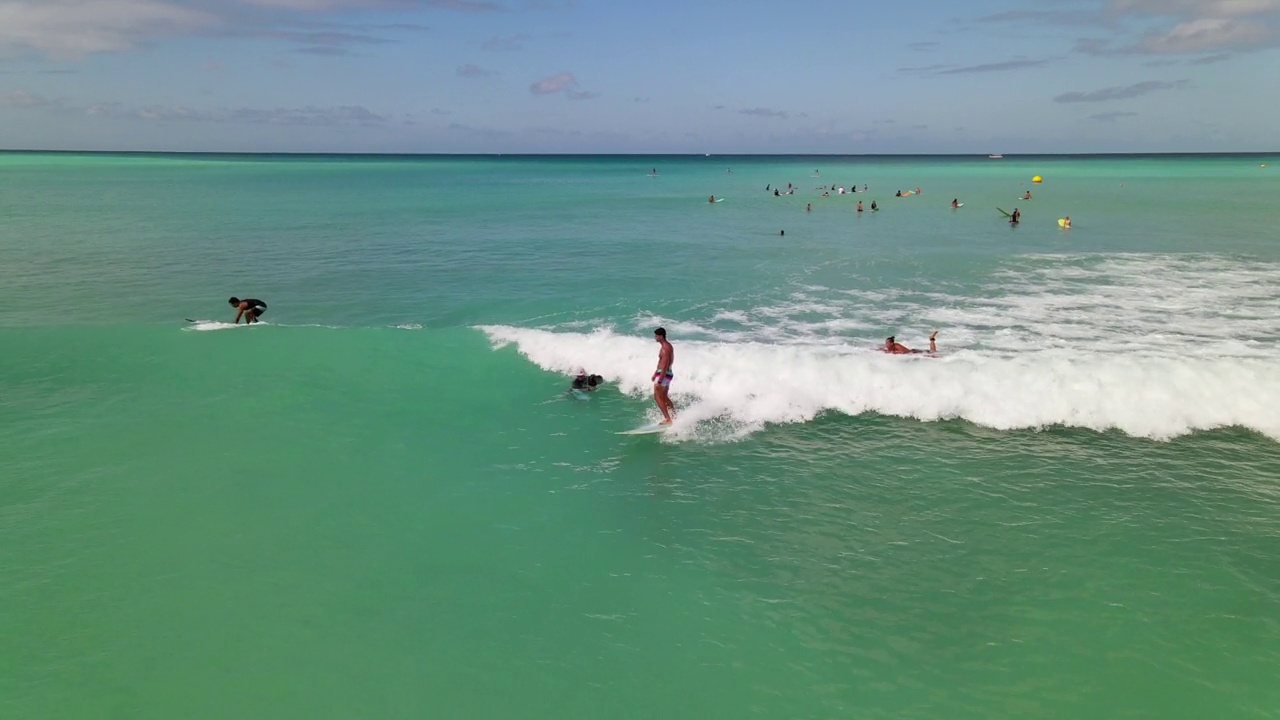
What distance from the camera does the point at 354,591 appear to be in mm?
9312

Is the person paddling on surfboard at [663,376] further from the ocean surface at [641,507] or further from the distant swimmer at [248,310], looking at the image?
the distant swimmer at [248,310]

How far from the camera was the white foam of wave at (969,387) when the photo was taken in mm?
14445

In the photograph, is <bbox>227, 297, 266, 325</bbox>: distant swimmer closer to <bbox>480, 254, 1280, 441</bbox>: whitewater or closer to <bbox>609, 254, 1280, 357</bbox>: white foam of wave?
<bbox>480, 254, 1280, 441</bbox>: whitewater

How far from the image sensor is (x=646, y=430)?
1415 cm

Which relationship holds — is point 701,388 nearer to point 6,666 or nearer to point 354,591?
point 354,591

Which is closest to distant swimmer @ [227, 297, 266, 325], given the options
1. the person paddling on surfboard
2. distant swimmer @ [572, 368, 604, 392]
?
distant swimmer @ [572, 368, 604, 392]

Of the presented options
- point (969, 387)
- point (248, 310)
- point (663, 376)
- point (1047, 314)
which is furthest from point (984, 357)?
point (248, 310)

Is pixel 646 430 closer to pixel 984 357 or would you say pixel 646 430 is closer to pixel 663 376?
pixel 663 376

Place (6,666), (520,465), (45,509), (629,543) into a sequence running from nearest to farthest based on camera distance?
(6,666)
(629,543)
(45,509)
(520,465)

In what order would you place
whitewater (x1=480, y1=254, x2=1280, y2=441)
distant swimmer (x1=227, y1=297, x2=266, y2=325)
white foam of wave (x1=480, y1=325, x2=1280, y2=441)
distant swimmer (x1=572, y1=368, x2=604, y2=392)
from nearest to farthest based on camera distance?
white foam of wave (x1=480, y1=325, x2=1280, y2=441), whitewater (x1=480, y1=254, x2=1280, y2=441), distant swimmer (x1=572, y1=368, x2=604, y2=392), distant swimmer (x1=227, y1=297, x2=266, y2=325)

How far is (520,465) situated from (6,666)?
6.98m

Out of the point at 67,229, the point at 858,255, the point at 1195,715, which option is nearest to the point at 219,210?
the point at 67,229

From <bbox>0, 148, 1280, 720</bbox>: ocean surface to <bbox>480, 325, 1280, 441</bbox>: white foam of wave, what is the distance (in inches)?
4.0

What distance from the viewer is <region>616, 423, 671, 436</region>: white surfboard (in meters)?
14.1
